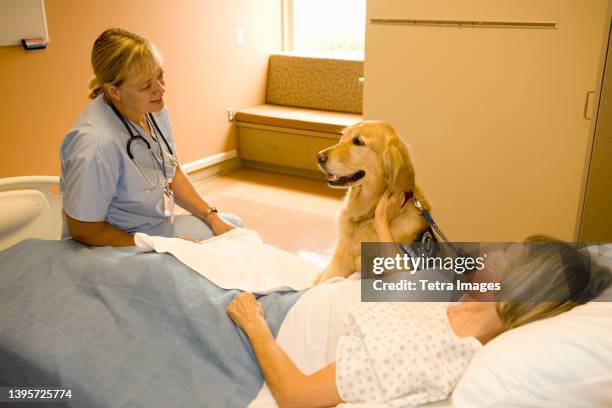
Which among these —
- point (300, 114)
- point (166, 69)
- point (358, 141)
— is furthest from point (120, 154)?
point (300, 114)

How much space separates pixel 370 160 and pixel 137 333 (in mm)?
921

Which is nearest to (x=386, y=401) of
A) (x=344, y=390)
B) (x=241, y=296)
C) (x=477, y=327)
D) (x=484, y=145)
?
(x=344, y=390)

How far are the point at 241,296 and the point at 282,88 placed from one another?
3686 mm

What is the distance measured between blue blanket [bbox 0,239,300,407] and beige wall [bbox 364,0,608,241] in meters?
1.68

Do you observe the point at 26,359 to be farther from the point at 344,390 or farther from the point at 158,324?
the point at 344,390

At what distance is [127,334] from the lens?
4.43 feet

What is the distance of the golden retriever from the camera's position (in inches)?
70.2

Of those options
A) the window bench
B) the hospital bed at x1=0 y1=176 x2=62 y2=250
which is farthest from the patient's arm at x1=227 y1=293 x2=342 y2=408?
the window bench

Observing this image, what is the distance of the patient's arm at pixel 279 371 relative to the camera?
3.75 feet

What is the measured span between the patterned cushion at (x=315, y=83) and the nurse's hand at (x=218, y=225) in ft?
8.62

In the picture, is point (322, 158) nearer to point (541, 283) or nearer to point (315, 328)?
point (315, 328)

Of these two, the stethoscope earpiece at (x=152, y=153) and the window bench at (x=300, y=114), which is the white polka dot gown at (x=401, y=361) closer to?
the stethoscope earpiece at (x=152, y=153)

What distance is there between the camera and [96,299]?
56.8 inches

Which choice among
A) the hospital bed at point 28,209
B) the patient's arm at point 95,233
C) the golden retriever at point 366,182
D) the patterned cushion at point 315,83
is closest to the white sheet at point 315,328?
the golden retriever at point 366,182
